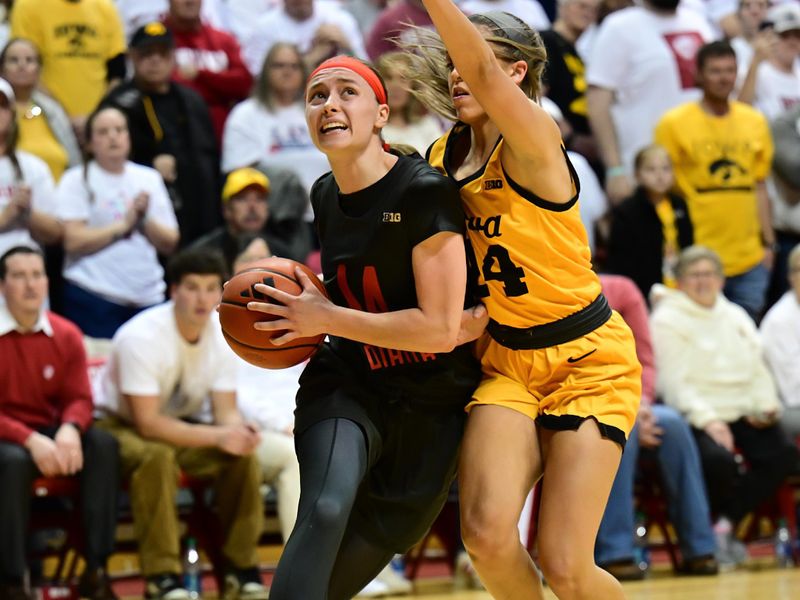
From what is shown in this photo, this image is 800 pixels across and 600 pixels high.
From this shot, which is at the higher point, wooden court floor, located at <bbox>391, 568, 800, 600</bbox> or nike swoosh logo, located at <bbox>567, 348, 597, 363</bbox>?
nike swoosh logo, located at <bbox>567, 348, 597, 363</bbox>

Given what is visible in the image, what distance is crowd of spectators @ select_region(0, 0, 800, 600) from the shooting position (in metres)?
6.74

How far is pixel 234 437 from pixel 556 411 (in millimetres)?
2956

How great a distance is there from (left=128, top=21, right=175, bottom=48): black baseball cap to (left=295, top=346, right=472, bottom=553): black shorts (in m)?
4.48

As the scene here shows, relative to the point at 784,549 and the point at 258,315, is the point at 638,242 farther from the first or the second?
the point at 258,315

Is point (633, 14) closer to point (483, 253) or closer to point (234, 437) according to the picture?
point (234, 437)

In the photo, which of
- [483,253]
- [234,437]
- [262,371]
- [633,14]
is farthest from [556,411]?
[633,14]

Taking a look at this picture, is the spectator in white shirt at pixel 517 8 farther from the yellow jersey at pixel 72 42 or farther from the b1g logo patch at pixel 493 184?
the b1g logo patch at pixel 493 184

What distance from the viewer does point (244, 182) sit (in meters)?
7.96

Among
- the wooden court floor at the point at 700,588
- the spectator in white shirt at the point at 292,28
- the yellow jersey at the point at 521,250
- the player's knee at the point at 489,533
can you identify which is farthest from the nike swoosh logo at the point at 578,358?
the spectator in white shirt at the point at 292,28

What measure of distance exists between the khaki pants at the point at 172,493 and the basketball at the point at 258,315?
2.71m

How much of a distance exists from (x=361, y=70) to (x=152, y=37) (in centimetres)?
434

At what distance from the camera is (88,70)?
8.52m

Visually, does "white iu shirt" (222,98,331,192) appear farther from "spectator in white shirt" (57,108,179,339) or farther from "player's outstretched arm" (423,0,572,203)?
"player's outstretched arm" (423,0,572,203)

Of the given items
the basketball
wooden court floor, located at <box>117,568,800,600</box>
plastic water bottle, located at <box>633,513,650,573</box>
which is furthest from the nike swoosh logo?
plastic water bottle, located at <box>633,513,650,573</box>
